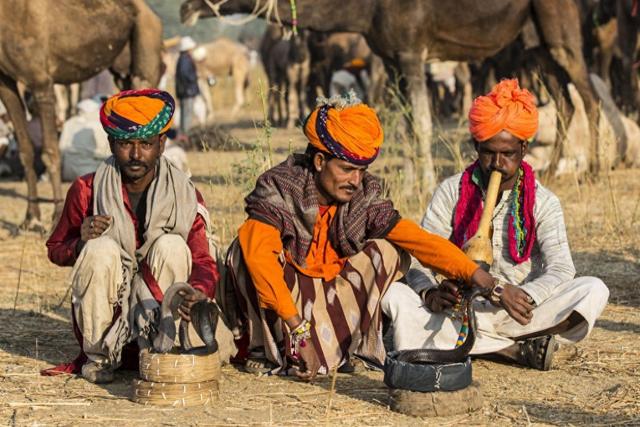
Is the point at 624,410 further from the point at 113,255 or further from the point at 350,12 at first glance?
the point at 350,12

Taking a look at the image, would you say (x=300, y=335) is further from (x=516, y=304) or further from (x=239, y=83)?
(x=239, y=83)

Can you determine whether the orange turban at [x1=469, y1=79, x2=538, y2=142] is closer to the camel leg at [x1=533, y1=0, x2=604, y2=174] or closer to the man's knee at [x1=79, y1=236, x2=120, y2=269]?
the man's knee at [x1=79, y1=236, x2=120, y2=269]

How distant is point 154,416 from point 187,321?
393 mm

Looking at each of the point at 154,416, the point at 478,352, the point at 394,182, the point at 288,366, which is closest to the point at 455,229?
the point at 478,352

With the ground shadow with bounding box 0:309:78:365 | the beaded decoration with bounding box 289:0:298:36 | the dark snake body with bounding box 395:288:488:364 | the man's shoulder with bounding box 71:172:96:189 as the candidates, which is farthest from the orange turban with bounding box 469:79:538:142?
the beaded decoration with bounding box 289:0:298:36

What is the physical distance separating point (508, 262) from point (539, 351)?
1.35 feet

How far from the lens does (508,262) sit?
17.2ft

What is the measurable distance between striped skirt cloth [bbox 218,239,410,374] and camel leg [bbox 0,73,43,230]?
16.2 feet

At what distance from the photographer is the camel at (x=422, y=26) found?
33.5ft

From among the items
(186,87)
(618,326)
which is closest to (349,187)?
(618,326)

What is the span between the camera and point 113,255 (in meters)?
4.86

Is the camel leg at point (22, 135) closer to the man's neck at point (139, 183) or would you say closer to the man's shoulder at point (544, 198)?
the man's neck at point (139, 183)

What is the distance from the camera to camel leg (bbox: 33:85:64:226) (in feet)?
30.7

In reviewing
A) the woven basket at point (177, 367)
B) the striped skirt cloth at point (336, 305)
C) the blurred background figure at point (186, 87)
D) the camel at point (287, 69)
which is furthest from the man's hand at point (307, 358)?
the camel at point (287, 69)
